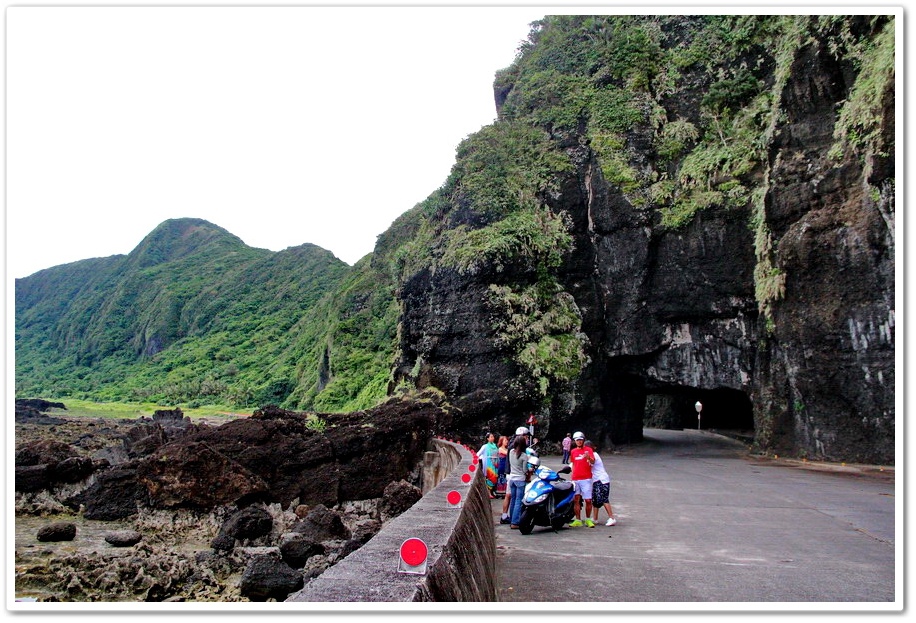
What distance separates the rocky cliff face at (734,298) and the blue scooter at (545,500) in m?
13.2

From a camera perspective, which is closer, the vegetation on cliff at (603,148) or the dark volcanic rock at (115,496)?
the dark volcanic rock at (115,496)

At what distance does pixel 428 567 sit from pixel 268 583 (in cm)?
696

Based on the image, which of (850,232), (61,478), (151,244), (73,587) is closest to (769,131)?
(850,232)

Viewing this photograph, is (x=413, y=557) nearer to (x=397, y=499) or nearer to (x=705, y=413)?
(x=397, y=499)

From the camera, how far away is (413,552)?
3.30 m

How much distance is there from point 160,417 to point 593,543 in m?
37.1

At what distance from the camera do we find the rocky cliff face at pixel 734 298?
18219 mm

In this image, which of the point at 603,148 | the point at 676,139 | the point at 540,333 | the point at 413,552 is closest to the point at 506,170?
the point at 603,148

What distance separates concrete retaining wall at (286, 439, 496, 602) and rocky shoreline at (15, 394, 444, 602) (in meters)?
5.02

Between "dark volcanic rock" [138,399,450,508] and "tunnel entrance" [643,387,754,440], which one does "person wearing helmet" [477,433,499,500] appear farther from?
"tunnel entrance" [643,387,754,440]

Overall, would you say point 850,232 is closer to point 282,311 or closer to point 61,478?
point 61,478

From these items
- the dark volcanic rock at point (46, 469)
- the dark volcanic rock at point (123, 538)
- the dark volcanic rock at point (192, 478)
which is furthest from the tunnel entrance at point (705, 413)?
the dark volcanic rock at point (123, 538)

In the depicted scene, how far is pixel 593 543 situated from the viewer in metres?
8.15

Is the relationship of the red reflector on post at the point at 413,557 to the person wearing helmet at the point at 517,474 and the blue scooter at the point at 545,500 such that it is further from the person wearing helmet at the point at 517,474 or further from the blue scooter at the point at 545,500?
the person wearing helmet at the point at 517,474
